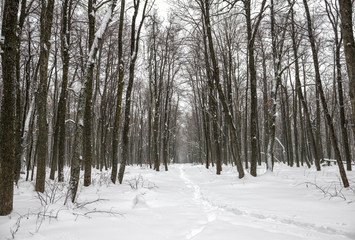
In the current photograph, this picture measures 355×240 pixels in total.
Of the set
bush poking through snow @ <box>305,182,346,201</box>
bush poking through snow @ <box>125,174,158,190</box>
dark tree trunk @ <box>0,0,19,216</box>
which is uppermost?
dark tree trunk @ <box>0,0,19,216</box>

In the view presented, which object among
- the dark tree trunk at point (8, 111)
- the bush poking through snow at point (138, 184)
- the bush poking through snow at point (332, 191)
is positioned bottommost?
the bush poking through snow at point (138, 184)

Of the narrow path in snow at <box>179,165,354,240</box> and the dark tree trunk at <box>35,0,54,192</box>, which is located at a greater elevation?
the dark tree trunk at <box>35,0,54,192</box>

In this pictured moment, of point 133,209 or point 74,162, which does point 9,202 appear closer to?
point 74,162

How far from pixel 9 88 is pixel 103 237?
274 centimetres

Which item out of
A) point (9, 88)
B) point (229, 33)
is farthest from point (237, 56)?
point (9, 88)

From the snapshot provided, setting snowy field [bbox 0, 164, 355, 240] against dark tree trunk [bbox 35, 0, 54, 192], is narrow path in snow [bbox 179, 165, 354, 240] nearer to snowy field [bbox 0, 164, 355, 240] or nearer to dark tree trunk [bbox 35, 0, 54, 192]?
snowy field [bbox 0, 164, 355, 240]

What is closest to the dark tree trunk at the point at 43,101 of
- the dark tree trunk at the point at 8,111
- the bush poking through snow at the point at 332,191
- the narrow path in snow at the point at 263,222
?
the dark tree trunk at the point at 8,111

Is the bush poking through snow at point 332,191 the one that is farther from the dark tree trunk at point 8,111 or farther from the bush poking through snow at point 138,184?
the dark tree trunk at point 8,111

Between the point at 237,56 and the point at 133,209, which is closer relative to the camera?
the point at 133,209

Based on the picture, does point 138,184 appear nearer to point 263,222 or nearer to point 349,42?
point 263,222

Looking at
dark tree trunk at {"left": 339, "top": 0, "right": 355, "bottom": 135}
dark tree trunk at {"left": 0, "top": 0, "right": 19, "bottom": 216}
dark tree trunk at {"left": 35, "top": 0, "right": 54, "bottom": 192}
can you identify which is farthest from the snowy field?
dark tree trunk at {"left": 35, "top": 0, "right": 54, "bottom": 192}

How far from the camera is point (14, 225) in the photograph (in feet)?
8.93

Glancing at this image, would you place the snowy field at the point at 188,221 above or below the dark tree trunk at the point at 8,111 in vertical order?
below

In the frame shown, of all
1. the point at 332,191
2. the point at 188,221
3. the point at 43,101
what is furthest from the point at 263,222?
the point at 43,101
